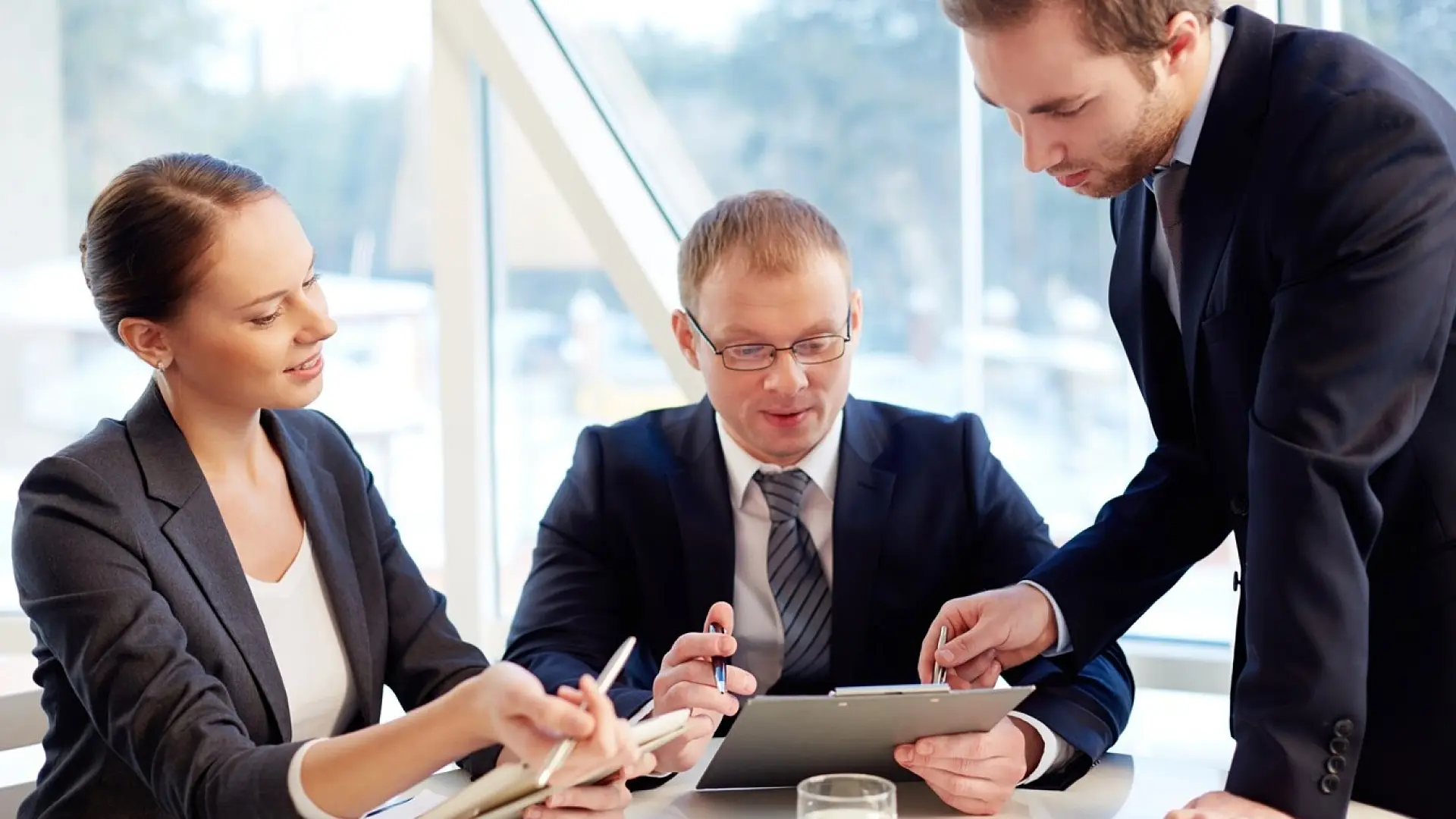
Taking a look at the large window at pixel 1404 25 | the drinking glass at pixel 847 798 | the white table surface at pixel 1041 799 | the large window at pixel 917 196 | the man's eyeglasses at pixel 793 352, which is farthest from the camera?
the large window at pixel 917 196

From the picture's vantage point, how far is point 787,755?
194cm

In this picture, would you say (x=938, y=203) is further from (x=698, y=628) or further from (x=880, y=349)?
(x=698, y=628)

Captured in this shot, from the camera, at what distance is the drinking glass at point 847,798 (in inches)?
65.4

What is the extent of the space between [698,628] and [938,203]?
4.46ft

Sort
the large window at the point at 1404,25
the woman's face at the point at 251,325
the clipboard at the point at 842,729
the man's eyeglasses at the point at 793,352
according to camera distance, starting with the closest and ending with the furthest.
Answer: the clipboard at the point at 842,729 → the woman's face at the point at 251,325 → the man's eyeglasses at the point at 793,352 → the large window at the point at 1404,25

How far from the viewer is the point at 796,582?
2551 mm

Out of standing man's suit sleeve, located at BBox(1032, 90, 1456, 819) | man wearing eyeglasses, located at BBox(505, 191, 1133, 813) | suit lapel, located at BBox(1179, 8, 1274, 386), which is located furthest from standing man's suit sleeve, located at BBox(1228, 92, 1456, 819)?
man wearing eyeglasses, located at BBox(505, 191, 1133, 813)

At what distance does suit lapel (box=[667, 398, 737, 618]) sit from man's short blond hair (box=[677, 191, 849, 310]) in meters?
0.29

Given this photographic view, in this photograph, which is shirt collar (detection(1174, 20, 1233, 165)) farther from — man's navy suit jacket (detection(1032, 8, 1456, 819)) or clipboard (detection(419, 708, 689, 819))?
clipboard (detection(419, 708, 689, 819))

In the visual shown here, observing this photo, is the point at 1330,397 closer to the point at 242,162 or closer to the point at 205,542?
the point at 205,542

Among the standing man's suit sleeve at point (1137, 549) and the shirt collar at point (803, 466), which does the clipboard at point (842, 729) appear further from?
the shirt collar at point (803, 466)

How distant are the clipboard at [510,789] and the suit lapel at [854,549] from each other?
87 cm

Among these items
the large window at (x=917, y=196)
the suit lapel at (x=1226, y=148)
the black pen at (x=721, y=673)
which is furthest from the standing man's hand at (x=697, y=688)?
the large window at (x=917, y=196)

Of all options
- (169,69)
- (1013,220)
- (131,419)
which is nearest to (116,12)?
(169,69)
